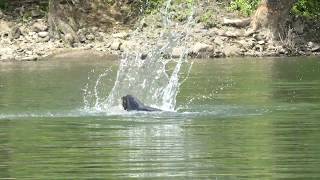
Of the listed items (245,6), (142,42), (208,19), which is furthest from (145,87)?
(245,6)

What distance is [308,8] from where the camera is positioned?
4922cm

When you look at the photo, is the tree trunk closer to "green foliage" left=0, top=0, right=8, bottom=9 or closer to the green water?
"green foliage" left=0, top=0, right=8, bottom=9

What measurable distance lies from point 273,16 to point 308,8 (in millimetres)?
2781

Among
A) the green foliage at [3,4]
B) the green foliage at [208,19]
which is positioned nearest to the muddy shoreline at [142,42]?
the green foliage at [208,19]

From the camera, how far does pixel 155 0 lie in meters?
50.2

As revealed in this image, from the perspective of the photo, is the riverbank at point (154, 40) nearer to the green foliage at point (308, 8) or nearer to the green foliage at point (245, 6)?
the green foliage at point (308, 8)

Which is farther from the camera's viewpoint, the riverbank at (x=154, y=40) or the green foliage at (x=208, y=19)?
the green foliage at (x=208, y=19)

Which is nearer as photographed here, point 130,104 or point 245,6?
point 130,104

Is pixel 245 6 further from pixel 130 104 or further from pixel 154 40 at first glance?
pixel 130 104

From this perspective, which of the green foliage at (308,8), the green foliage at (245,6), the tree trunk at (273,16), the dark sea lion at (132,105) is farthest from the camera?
the green foliage at (245,6)

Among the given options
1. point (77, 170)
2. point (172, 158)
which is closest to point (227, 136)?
point (172, 158)

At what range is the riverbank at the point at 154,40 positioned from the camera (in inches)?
1769

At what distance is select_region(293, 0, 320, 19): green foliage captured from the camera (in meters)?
48.7

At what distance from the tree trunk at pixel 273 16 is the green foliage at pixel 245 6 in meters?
1.24
